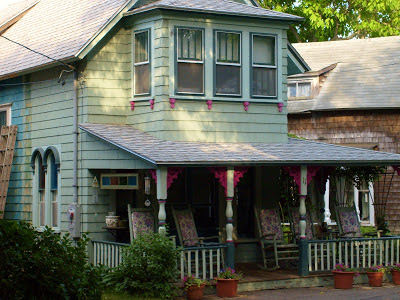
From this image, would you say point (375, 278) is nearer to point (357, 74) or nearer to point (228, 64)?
point (228, 64)

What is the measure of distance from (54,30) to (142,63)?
10.6ft

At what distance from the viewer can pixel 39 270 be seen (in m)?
9.55

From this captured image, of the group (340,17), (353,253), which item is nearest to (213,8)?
(353,253)

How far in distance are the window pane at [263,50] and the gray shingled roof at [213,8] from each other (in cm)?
52

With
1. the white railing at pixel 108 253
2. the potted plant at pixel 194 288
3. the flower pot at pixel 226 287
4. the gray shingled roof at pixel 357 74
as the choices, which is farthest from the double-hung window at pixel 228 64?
A: the gray shingled roof at pixel 357 74

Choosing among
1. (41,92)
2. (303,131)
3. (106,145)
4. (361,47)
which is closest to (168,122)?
(106,145)

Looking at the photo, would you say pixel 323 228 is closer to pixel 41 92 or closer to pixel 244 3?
pixel 244 3

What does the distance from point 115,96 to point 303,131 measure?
38.2 ft

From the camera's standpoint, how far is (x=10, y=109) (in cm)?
1912

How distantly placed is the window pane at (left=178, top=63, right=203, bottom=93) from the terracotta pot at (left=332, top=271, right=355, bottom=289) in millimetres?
4639

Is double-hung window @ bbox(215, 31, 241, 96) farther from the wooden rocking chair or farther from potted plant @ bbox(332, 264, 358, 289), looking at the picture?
potted plant @ bbox(332, 264, 358, 289)

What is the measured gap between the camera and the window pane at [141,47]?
53.7ft

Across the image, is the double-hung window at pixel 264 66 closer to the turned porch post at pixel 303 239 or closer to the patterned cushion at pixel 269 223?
the turned porch post at pixel 303 239

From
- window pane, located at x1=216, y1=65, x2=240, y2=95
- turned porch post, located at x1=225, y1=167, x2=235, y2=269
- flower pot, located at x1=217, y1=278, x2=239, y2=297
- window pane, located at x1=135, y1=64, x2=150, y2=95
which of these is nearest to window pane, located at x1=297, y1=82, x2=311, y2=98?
window pane, located at x1=216, y1=65, x2=240, y2=95
